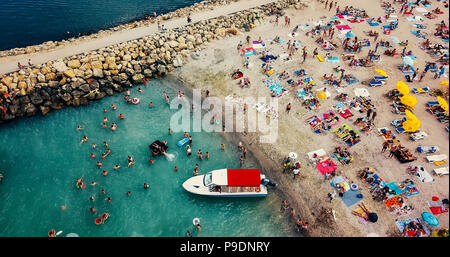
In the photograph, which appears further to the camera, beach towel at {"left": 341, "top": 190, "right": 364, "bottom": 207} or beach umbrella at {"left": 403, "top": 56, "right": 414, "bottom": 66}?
beach umbrella at {"left": 403, "top": 56, "right": 414, "bottom": 66}

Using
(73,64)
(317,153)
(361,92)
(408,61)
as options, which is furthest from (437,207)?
(73,64)

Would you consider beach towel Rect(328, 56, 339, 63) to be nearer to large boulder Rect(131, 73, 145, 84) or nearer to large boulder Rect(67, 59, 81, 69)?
large boulder Rect(131, 73, 145, 84)

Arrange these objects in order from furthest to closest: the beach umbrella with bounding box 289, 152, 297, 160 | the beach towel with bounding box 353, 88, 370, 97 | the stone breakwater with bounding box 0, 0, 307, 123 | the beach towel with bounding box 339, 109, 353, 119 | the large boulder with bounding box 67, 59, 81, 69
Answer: the large boulder with bounding box 67, 59, 81, 69
the beach towel with bounding box 353, 88, 370, 97
the stone breakwater with bounding box 0, 0, 307, 123
the beach towel with bounding box 339, 109, 353, 119
the beach umbrella with bounding box 289, 152, 297, 160

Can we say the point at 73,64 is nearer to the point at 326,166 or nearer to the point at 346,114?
the point at 326,166

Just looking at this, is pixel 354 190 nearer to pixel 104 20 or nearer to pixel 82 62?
pixel 82 62

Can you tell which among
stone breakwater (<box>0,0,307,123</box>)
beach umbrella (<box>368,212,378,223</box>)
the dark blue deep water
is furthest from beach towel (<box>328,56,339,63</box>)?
the dark blue deep water

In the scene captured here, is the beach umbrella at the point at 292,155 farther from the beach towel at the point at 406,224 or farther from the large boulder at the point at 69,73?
the large boulder at the point at 69,73

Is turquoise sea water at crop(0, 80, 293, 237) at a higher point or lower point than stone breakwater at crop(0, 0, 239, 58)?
lower
